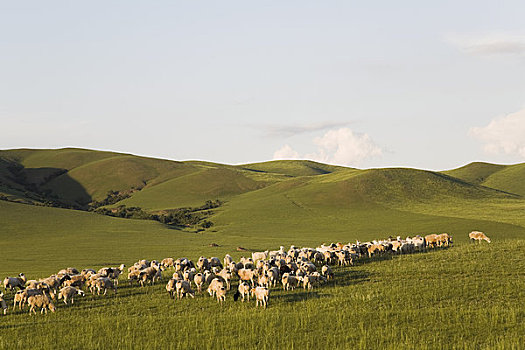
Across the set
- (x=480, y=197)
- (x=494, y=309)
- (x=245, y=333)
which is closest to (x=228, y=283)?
(x=245, y=333)

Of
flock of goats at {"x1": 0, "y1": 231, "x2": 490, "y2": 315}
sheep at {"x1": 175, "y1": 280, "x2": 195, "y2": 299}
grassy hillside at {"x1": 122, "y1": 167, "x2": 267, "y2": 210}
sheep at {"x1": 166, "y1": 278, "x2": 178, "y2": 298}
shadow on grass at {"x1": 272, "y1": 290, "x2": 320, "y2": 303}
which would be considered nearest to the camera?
flock of goats at {"x1": 0, "y1": 231, "x2": 490, "y2": 315}

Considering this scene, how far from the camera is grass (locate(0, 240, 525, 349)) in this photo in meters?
15.0

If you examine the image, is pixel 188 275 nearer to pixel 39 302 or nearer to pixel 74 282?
pixel 74 282

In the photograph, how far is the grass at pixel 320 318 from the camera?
15.0 meters

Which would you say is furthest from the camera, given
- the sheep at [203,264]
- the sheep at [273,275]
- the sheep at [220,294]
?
the sheep at [203,264]

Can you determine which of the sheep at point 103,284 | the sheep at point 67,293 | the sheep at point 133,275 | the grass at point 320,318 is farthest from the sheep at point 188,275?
the sheep at point 67,293

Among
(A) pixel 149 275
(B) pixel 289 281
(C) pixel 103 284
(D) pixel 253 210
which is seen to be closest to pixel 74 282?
(C) pixel 103 284

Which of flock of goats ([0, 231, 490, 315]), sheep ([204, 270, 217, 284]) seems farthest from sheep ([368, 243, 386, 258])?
sheep ([204, 270, 217, 284])

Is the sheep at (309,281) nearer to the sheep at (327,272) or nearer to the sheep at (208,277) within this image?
the sheep at (327,272)

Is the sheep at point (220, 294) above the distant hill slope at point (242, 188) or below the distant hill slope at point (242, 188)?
below

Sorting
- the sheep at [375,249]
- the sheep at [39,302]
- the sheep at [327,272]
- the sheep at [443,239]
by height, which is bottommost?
the sheep at [39,302]

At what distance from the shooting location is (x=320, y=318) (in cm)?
1719

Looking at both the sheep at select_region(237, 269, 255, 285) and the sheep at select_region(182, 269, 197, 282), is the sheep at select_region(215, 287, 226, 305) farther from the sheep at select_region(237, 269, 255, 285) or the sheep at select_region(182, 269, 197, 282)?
the sheep at select_region(182, 269, 197, 282)

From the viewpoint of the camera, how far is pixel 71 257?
171 feet
